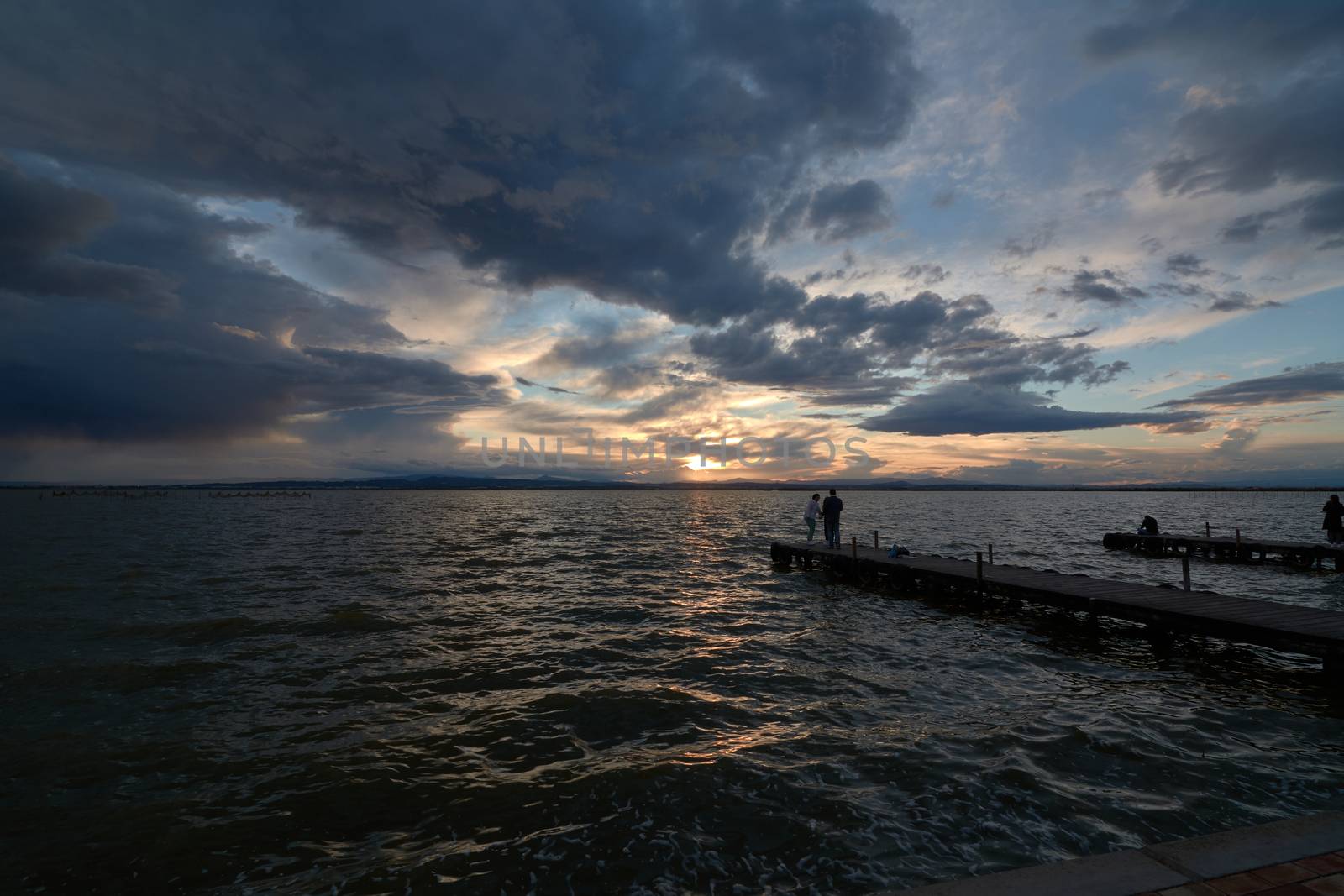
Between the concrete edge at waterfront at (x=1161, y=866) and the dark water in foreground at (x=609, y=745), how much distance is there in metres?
1.66

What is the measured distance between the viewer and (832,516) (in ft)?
101

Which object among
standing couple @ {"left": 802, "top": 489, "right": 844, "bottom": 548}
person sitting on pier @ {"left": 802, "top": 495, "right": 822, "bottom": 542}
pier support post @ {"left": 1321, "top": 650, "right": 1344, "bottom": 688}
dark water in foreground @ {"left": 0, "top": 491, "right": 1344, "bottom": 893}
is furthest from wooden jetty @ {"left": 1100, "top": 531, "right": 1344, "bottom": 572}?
dark water in foreground @ {"left": 0, "top": 491, "right": 1344, "bottom": 893}

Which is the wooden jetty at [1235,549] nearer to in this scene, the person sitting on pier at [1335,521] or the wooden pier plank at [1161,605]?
the person sitting on pier at [1335,521]

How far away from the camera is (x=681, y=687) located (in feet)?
40.7

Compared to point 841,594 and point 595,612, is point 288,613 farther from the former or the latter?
point 841,594

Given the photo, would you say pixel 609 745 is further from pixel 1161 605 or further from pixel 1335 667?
pixel 1161 605

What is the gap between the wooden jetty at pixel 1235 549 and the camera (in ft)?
108

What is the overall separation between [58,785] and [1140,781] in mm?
14682

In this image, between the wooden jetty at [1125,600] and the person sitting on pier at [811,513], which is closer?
the wooden jetty at [1125,600]

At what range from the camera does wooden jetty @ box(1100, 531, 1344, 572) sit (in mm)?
32906

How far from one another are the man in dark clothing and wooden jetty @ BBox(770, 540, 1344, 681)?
1.48m

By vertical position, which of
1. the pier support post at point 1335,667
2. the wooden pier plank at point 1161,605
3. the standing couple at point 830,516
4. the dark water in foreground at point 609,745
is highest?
the standing couple at point 830,516

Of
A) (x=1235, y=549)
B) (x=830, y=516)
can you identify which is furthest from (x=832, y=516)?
(x=1235, y=549)

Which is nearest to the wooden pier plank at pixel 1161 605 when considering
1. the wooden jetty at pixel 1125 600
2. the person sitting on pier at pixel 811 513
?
the wooden jetty at pixel 1125 600
